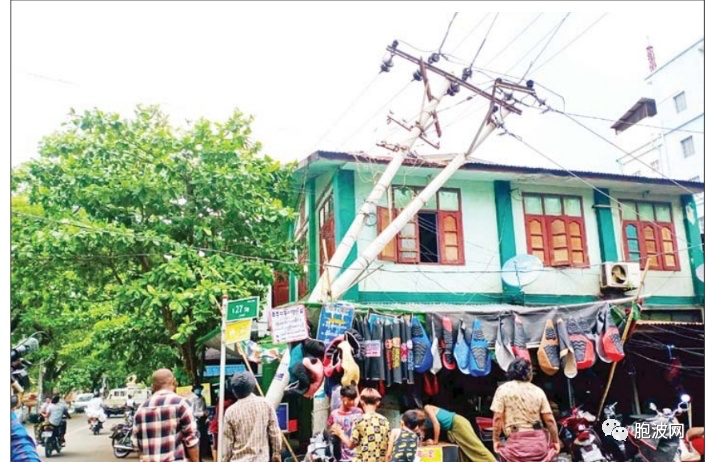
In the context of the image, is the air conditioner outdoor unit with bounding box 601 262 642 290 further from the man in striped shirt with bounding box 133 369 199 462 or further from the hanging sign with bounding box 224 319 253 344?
the man in striped shirt with bounding box 133 369 199 462

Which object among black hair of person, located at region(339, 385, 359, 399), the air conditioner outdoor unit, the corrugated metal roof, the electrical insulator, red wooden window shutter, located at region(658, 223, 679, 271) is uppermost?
the electrical insulator

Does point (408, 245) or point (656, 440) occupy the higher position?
point (408, 245)

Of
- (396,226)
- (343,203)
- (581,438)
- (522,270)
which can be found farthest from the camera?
(522,270)

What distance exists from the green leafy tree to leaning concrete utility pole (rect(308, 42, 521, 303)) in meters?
1.63

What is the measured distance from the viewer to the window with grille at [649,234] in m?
13.3

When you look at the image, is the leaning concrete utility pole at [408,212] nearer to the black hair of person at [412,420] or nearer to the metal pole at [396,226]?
the metal pole at [396,226]

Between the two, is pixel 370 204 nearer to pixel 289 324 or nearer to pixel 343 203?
pixel 343 203

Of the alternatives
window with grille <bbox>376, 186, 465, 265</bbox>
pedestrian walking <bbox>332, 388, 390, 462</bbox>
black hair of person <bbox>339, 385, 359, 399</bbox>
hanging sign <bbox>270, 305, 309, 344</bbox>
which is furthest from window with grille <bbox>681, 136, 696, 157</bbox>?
pedestrian walking <bbox>332, 388, 390, 462</bbox>

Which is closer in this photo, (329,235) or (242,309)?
(242,309)

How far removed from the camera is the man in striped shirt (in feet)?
13.8

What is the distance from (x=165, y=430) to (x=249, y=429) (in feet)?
2.36

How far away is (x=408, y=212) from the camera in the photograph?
32.9 feet

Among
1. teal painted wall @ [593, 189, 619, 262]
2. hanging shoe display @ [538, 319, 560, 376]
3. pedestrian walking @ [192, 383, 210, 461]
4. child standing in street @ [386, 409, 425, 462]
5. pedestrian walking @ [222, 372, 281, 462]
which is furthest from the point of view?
teal painted wall @ [593, 189, 619, 262]

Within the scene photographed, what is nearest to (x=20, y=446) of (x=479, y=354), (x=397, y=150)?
(x=479, y=354)
